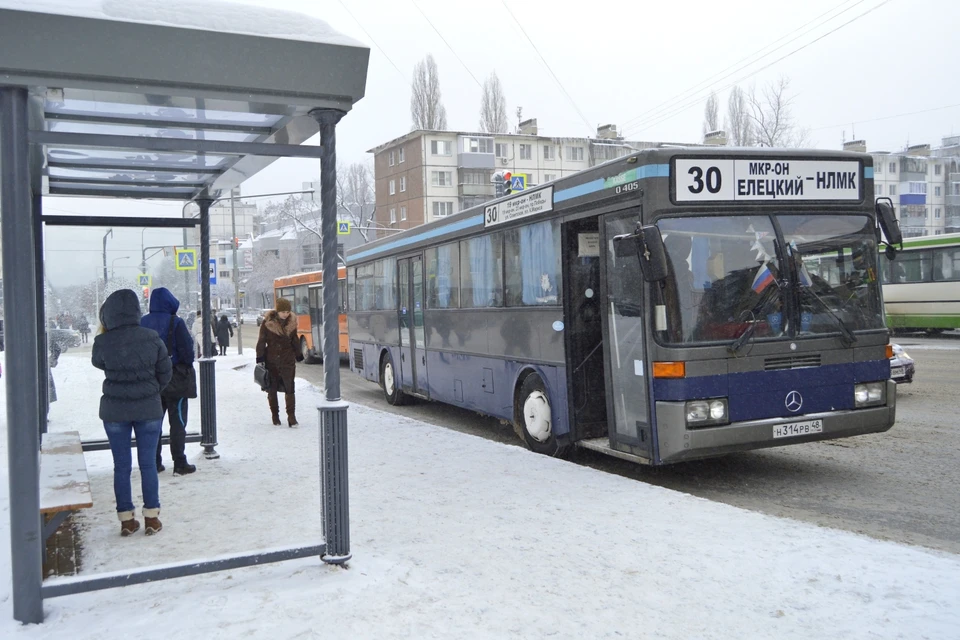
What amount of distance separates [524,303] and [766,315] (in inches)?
125

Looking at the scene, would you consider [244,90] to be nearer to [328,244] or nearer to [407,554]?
[328,244]

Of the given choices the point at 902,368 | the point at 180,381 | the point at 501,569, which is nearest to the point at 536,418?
the point at 180,381

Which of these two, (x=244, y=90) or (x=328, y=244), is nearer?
(x=244, y=90)

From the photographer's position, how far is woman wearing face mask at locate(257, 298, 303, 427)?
473 inches

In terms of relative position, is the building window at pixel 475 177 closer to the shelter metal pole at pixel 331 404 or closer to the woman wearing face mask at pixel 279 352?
the woman wearing face mask at pixel 279 352

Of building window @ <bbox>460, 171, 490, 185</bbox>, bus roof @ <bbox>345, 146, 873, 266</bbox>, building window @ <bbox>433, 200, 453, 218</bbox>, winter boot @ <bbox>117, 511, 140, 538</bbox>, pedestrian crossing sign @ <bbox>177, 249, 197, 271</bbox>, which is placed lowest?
winter boot @ <bbox>117, 511, 140, 538</bbox>

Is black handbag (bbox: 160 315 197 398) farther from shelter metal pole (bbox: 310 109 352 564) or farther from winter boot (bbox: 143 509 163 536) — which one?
shelter metal pole (bbox: 310 109 352 564)

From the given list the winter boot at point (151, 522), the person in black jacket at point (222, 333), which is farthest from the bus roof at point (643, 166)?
the person in black jacket at point (222, 333)

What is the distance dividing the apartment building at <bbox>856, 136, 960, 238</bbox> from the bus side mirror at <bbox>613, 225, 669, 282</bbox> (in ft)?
288

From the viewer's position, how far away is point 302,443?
10.4 meters

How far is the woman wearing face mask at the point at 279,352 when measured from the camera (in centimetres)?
1202

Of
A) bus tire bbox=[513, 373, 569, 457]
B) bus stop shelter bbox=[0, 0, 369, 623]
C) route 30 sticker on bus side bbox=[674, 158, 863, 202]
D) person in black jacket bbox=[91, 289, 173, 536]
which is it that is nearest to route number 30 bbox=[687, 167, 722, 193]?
route 30 sticker on bus side bbox=[674, 158, 863, 202]

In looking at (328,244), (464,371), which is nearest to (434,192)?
(464,371)

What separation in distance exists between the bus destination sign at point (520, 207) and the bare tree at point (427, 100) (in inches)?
2364
